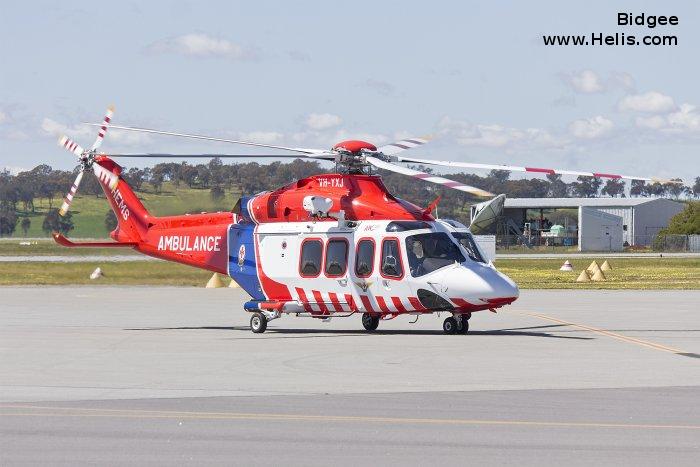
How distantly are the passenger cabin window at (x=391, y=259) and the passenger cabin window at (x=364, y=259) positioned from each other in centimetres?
30

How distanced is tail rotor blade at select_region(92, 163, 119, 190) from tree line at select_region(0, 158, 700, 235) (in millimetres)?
2612

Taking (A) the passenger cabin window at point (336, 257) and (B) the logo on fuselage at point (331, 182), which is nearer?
(B) the logo on fuselage at point (331, 182)

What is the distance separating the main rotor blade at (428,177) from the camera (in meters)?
19.1

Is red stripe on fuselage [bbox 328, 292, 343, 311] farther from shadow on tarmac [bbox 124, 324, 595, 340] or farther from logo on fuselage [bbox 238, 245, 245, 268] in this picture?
logo on fuselage [bbox 238, 245, 245, 268]

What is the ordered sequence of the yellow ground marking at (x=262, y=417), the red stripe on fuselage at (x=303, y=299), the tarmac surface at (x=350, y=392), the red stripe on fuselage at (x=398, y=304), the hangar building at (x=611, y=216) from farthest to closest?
the hangar building at (x=611, y=216) < the red stripe on fuselage at (x=303, y=299) < the red stripe on fuselage at (x=398, y=304) < the yellow ground marking at (x=262, y=417) < the tarmac surface at (x=350, y=392)

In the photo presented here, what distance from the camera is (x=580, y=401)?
13.9 metres

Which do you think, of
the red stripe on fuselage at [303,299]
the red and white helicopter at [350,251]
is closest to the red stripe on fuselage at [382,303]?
the red and white helicopter at [350,251]

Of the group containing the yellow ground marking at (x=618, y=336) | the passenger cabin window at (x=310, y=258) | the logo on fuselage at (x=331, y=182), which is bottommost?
the yellow ground marking at (x=618, y=336)

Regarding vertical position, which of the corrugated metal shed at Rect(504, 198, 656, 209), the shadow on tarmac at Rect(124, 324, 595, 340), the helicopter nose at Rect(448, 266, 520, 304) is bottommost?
the shadow on tarmac at Rect(124, 324, 595, 340)

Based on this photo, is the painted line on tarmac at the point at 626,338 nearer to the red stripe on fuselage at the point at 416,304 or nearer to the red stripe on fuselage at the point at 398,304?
the red stripe on fuselage at the point at 416,304

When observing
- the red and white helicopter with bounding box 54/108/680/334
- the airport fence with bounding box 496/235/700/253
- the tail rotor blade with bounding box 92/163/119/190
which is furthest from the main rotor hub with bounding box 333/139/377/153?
the airport fence with bounding box 496/235/700/253

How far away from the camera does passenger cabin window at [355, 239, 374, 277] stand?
2411 cm

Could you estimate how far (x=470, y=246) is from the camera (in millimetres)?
23766

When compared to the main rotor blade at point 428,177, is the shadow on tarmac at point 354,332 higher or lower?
lower
